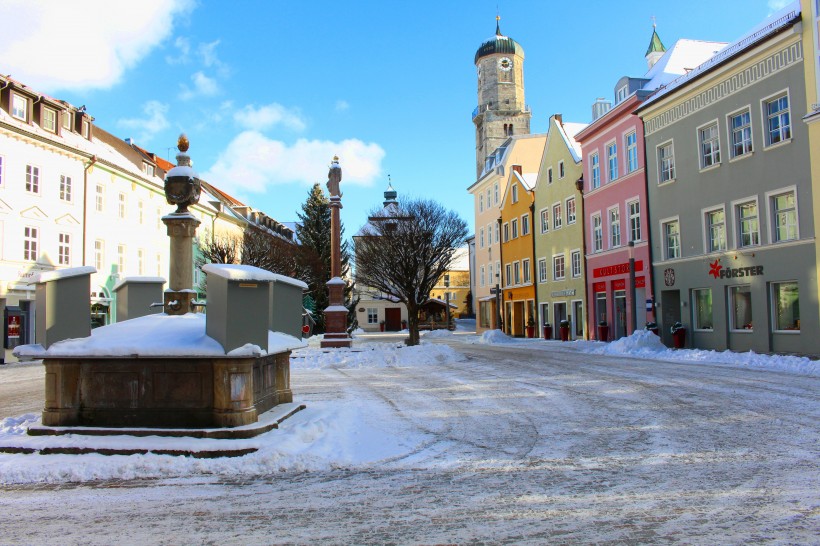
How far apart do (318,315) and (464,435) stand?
39.3 metres

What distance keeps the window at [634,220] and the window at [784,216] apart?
27.3 feet

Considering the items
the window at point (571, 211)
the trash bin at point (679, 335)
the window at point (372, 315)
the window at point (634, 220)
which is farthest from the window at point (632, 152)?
the window at point (372, 315)

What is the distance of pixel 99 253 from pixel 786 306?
31669 millimetres

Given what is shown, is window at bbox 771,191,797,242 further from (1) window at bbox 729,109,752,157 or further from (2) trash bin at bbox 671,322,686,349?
(2) trash bin at bbox 671,322,686,349

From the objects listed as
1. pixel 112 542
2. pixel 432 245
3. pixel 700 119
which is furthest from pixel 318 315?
pixel 112 542

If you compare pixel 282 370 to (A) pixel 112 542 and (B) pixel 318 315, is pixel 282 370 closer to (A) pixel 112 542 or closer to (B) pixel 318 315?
(A) pixel 112 542

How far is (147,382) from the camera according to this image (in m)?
7.18

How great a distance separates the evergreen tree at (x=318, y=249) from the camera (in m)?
44.4

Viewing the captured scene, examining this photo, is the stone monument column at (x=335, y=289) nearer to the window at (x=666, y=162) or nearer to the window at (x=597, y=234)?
the window at (x=666, y=162)

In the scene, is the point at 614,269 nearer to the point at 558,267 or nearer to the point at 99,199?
the point at 558,267

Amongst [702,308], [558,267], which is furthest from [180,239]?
[558,267]

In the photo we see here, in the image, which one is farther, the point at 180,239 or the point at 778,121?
the point at 778,121

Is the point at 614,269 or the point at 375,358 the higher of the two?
the point at 614,269

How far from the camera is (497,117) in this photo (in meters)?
86.0
